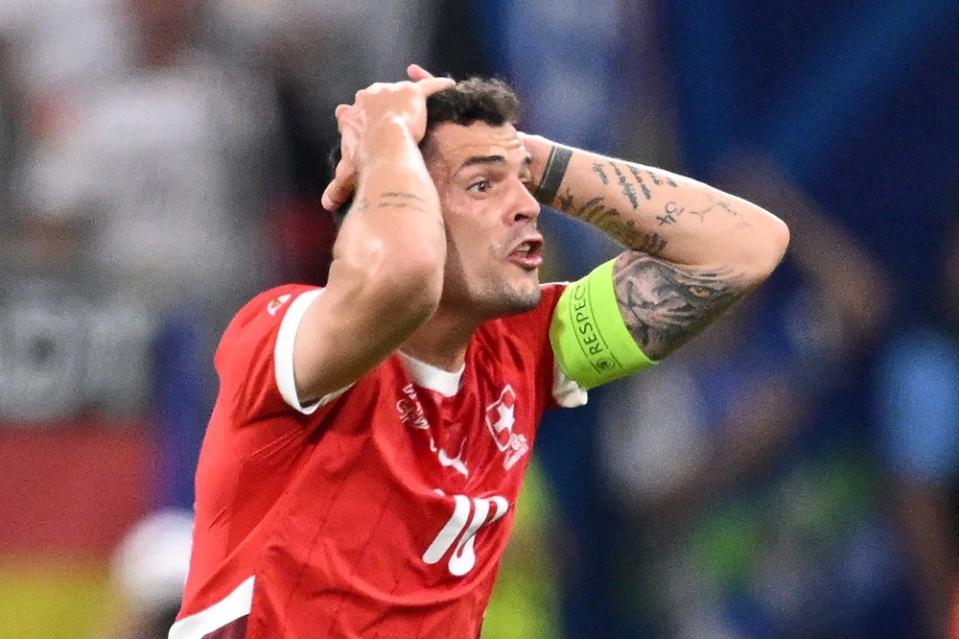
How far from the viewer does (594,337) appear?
263 centimetres

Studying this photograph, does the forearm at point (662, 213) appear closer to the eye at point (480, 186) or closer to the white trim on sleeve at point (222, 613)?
the eye at point (480, 186)

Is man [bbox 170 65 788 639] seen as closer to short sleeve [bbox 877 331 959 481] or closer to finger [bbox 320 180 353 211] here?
finger [bbox 320 180 353 211]

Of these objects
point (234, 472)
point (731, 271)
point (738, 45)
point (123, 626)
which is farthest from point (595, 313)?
point (738, 45)

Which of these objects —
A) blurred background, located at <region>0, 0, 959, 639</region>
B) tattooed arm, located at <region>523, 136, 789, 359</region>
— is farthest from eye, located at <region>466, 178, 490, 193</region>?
blurred background, located at <region>0, 0, 959, 639</region>

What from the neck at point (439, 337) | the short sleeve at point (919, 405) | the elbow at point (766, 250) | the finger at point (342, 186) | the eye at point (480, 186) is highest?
the finger at point (342, 186)

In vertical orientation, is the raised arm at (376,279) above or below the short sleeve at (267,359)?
above

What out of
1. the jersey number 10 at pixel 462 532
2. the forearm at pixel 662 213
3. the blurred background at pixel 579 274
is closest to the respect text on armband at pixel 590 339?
the forearm at pixel 662 213

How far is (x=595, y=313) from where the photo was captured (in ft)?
8.66

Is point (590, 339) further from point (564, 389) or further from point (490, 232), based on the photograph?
point (490, 232)

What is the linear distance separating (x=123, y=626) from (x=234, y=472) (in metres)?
1.37

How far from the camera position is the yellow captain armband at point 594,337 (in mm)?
2619

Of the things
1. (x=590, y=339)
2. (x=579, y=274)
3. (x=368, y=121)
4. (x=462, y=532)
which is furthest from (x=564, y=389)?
(x=579, y=274)

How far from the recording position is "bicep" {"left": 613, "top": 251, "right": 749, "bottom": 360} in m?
2.62

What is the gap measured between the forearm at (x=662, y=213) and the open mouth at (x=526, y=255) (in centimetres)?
24
